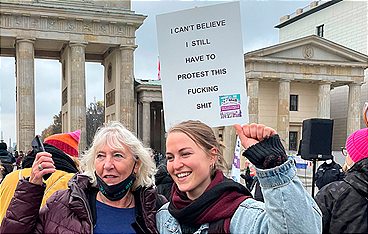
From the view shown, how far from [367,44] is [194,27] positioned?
47.9 meters

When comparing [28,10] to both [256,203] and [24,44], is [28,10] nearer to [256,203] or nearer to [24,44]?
[24,44]

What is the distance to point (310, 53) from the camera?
42.6 meters

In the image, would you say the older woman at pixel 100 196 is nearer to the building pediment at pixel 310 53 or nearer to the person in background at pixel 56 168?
the person in background at pixel 56 168

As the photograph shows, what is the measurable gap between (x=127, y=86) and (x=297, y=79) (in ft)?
55.2

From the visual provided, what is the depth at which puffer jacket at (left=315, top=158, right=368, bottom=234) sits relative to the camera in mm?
2510

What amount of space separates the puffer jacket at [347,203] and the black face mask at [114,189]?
134cm

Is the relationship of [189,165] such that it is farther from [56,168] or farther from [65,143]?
[65,143]

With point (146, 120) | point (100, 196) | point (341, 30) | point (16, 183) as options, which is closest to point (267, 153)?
point (100, 196)

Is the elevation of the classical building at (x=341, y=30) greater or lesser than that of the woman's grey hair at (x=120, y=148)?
greater

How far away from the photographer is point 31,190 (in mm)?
2750

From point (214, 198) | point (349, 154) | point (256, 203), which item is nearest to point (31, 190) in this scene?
point (214, 198)

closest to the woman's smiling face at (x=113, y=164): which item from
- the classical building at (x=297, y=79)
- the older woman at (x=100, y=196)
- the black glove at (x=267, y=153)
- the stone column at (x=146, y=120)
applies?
the older woman at (x=100, y=196)

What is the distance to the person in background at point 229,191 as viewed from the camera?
207cm

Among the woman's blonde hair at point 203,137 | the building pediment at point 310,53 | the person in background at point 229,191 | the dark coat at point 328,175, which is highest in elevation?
the building pediment at point 310,53
